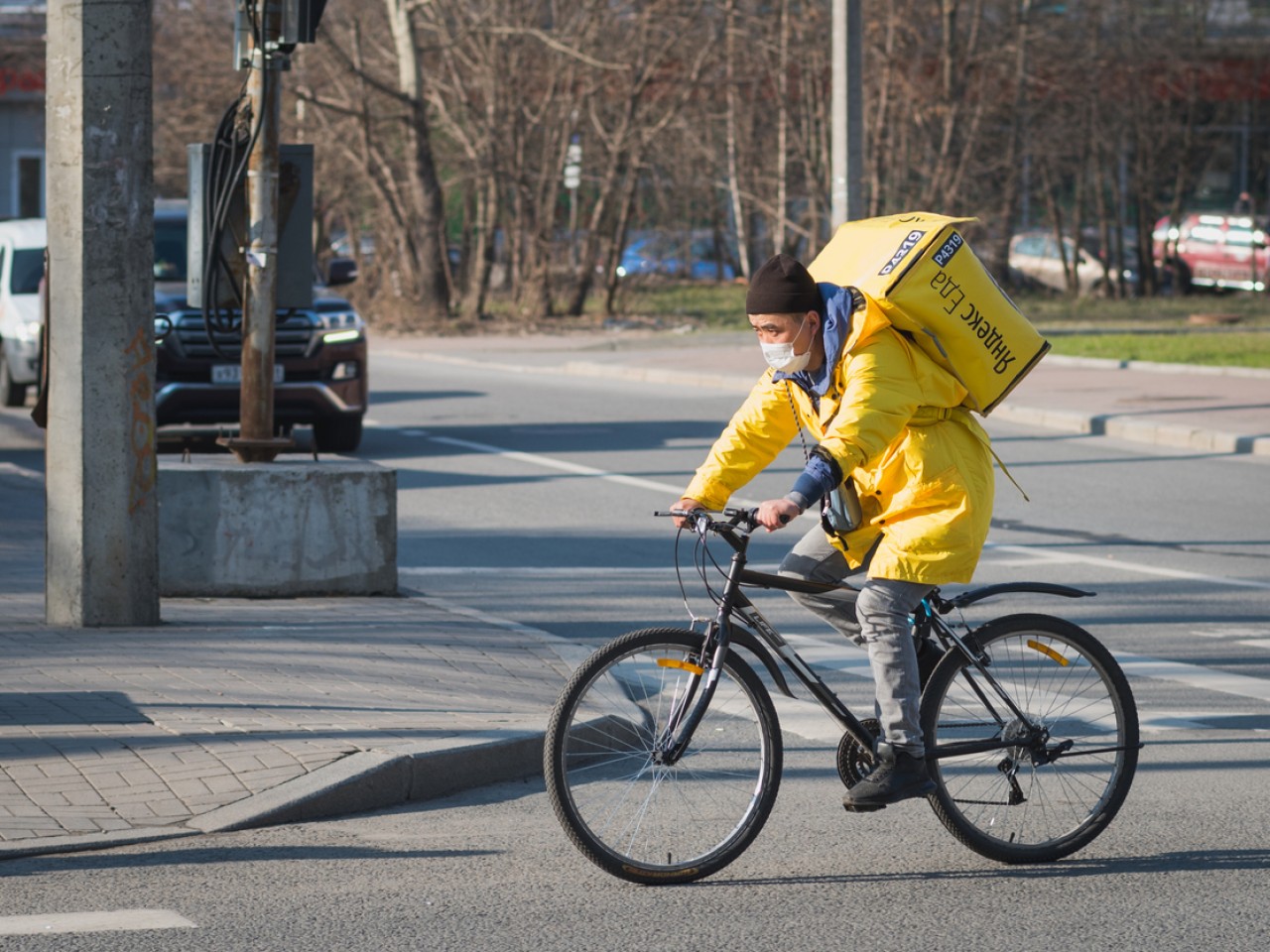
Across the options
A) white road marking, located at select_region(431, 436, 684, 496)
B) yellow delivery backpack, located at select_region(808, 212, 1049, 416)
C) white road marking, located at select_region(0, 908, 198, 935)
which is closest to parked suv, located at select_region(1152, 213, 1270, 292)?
white road marking, located at select_region(431, 436, 684, 496)

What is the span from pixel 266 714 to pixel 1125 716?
287cm

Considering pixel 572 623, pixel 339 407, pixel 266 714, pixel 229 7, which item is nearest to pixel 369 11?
pixel 229 7

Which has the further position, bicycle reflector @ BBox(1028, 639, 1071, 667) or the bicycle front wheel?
bicycle reflector @ BBox(1028, 639, 1071, 667)

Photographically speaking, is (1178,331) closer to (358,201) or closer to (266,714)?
(358,201)

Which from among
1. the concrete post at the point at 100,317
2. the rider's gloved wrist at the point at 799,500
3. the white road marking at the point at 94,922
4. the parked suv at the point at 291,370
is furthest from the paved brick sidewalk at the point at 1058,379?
the white road marking at the point at 94,922

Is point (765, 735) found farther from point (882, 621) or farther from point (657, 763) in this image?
point (882, 621)

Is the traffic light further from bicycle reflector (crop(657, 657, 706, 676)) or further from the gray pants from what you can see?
bicycle reflector (crop(657, 657, 706, 676))

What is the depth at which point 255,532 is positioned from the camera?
9094 millimetres

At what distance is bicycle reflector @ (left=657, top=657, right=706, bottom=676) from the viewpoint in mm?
4938

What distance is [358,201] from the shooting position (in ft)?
128

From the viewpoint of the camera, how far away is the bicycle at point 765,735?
16.0 ft

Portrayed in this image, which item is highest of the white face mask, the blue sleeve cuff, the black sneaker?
the white face mask

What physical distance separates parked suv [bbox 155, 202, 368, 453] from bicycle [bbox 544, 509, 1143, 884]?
409 inches

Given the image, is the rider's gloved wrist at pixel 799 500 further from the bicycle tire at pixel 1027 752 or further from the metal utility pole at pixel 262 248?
the metal utility pole at pixel 262 248
